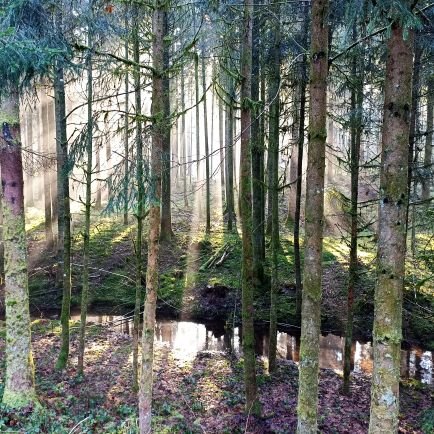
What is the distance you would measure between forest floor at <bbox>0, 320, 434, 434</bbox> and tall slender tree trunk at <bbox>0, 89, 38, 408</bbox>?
426mm

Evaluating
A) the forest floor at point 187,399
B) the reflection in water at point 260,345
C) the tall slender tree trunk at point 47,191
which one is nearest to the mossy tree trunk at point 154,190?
the forest floor at point 187,399

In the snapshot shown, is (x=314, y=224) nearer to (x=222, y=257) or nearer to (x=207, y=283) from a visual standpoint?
(x=207, y=283)

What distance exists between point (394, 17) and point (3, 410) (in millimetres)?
7605

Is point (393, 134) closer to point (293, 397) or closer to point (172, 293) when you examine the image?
point (293, 397)

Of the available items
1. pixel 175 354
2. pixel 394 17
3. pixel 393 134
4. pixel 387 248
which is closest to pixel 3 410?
pixel 175 354

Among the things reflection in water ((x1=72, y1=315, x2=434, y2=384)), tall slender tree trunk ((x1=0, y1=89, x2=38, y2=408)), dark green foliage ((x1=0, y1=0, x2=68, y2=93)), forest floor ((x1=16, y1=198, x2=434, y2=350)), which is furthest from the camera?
forest floor ((x1=16, y1=198, x2=434, y2=350))

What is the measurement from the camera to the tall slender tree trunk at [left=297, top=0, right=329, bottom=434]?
4.36 metres

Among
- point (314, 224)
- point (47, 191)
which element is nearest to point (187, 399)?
point (314, 224)

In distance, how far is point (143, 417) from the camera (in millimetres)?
5230

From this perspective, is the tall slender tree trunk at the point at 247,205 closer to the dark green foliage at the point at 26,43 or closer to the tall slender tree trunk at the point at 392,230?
the tall slender tree trunk at the point at 392,230

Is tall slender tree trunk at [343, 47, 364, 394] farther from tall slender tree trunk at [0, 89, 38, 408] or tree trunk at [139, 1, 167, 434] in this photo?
tall slender tree trunk at [0, 89, 38, 408]

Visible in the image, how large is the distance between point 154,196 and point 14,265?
3.09 metres

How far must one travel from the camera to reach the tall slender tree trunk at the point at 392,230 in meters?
3.72

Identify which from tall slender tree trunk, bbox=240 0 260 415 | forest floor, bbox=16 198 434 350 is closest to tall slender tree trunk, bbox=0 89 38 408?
tall slender tree trunk, bbox=240 0 260 415
